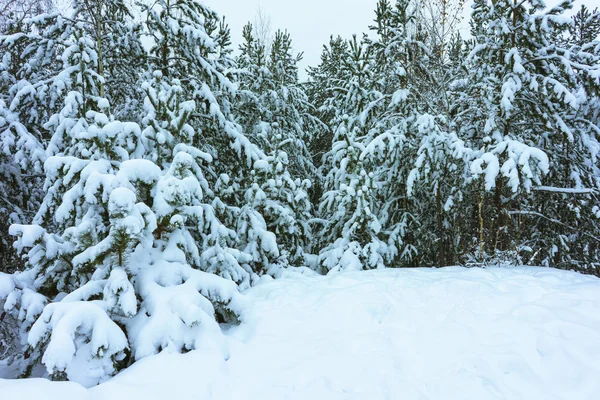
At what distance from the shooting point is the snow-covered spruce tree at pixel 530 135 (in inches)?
244

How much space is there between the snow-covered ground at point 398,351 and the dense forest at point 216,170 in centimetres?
41

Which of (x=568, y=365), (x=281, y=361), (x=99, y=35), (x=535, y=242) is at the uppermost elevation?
(x=99, y=35)

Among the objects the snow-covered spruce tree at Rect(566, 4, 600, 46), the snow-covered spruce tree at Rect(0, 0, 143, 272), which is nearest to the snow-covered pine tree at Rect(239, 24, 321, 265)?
the snow-covered spruce tree at Rect(0, 0, 143, 272)

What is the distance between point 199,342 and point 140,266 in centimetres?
127

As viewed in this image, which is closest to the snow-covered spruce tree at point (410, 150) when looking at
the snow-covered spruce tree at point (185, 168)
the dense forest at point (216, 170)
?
the dense forest at point (216, 170)

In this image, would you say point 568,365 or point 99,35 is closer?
point 568,365

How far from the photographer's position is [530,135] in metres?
8.70

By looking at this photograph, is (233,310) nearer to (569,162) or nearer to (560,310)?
(560,310)

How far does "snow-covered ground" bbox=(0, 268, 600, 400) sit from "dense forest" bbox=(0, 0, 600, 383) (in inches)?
16.2

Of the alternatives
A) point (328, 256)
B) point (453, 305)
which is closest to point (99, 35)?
point (328, 256)

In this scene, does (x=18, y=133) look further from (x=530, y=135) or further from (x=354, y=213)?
(x=530, y=135)

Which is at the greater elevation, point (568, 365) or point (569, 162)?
point (569, 162)

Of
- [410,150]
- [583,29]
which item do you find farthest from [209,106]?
[583,29]

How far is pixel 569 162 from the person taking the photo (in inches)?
307
